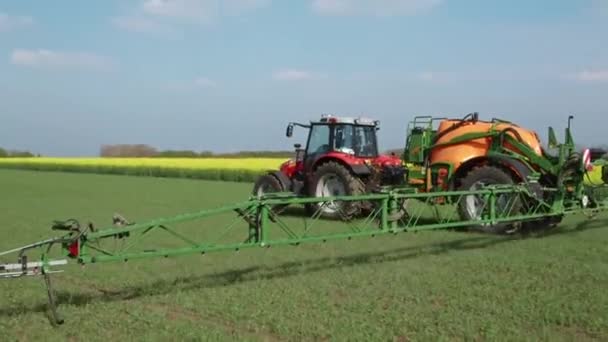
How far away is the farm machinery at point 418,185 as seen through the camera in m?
7.54

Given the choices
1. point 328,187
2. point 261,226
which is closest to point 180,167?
point 328,187

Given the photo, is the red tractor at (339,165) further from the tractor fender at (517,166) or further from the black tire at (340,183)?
the tractor fender at (517,166)

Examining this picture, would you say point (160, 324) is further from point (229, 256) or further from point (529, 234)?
point (529, 234)

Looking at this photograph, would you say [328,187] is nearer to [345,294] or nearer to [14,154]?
[345,294]

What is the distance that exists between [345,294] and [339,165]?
6492 millimetres

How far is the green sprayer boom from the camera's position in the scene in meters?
5.25

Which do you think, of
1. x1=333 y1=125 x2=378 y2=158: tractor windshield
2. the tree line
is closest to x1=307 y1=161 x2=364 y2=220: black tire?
x1=333 y1=125 x2=378 y2=158: tractor windshield

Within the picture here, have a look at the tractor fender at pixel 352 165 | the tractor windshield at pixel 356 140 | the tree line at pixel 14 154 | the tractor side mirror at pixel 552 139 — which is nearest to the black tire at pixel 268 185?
the tractor fender at pixel 352 165

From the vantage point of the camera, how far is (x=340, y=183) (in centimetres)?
1261

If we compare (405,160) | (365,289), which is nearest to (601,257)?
(365,289)

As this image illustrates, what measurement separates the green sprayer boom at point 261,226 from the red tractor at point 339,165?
543 millimetres

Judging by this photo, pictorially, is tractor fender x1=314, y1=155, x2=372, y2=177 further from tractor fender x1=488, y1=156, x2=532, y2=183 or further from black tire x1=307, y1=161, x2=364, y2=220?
tractor fender x1=488, y1=156, x2=532, y2=183

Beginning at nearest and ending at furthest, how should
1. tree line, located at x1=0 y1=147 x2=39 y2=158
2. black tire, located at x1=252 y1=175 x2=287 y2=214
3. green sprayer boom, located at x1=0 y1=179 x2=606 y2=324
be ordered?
green sprayer boom, located at x1=0 y1=179 x2=606 y2=324, black tire, located at x1=252 y1=175 x2=287 y2=214, tree line, located at x1=0 y1=147 x2=39 y2=158

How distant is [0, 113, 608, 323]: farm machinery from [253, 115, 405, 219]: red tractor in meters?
0.02
